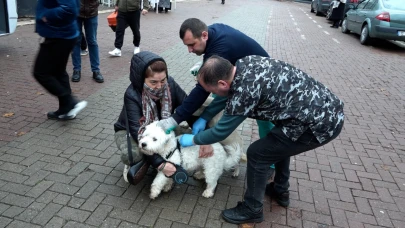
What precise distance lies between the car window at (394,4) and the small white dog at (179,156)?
10.3 meters

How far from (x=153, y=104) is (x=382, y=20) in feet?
33.2

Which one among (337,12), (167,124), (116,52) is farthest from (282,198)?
(337,12)

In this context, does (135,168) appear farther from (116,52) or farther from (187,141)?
(116,52)

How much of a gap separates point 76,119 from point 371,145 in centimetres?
393

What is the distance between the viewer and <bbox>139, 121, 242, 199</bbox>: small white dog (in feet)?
9.59

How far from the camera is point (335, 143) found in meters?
4.61

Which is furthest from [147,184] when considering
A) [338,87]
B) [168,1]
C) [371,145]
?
[168,1]

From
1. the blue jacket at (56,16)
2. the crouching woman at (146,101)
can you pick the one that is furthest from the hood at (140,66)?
the blue jacket at (56,16)

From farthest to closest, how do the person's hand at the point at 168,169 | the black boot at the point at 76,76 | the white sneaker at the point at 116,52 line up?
the white sneaker at the point at 116,52
the black boot at the point at 76,76
the person's hand at the point at 168,169

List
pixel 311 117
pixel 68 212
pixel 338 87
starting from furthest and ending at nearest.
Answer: pixel 338 87 < pixel 68 212 < pixel 311 117

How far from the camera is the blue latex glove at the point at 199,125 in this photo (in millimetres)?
3078

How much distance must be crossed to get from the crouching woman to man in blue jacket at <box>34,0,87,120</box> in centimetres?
147

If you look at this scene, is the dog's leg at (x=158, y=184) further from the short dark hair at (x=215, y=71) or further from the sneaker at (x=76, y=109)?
the sneaker at (x=76, y=109)

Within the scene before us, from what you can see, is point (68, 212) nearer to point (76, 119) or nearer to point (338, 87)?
point (76, 119)
